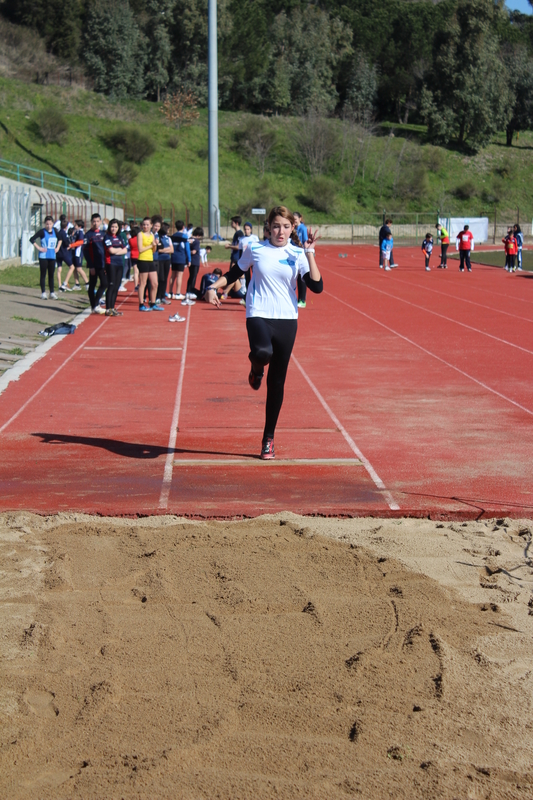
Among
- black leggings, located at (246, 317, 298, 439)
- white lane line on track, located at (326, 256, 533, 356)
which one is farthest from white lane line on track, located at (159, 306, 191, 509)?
white lane line on track, located at (326, 256, 533, 356)

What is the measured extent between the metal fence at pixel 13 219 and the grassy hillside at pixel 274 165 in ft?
100

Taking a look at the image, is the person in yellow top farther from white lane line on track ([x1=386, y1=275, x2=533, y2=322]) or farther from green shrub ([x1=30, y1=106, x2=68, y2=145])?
green shrub ([x1=30, y1=106, x2=68, y2=145])

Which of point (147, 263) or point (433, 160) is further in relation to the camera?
point (433, 160)

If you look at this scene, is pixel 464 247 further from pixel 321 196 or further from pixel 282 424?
pixel 321 196

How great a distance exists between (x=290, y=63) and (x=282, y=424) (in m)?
85.6

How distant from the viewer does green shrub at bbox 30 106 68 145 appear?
64.4m

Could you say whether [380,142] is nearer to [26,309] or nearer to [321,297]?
[321,297]

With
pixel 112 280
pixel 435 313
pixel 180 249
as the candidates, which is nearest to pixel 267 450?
pixel 112 280

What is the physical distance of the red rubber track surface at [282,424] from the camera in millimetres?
6367

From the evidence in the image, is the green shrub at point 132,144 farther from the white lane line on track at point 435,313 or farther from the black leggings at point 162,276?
the black leggings at point 162,276

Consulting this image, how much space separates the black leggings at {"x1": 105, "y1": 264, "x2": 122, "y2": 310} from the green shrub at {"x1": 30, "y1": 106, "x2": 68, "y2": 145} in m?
51.4

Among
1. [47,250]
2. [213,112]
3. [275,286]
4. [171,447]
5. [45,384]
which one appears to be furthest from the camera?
[213,112]

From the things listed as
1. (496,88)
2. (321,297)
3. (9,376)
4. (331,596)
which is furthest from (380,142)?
(331,596)

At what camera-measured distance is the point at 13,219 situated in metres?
27.6
